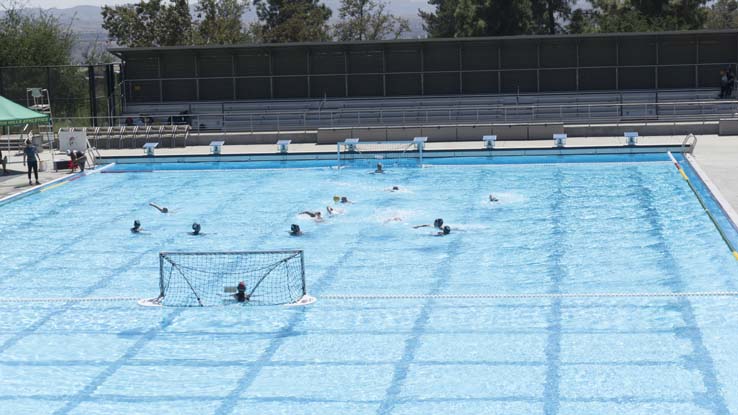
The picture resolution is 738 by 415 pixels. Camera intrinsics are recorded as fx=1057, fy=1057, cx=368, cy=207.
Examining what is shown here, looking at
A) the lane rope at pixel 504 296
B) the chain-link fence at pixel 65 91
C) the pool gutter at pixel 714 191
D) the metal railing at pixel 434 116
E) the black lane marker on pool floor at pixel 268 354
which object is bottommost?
the black lane marker on pool floor at pixel 268 354

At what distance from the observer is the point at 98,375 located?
12172 mm

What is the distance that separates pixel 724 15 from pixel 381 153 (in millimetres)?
74429

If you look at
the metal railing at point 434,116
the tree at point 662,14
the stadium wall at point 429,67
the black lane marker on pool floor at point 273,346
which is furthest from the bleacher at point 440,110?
the black lane marker on pool floor at point 273,346

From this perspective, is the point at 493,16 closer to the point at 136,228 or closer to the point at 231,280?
the point at 136,228

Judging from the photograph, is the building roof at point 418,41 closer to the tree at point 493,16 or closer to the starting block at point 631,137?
the starting block at point 631,137

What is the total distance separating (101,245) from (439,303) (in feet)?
24.6

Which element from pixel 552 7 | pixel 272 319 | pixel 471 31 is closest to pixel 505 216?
pixel 272 319

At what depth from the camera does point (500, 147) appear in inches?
1195

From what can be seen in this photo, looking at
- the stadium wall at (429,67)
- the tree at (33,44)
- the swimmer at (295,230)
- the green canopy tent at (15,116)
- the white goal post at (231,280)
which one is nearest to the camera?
the white goal post at (231,280)

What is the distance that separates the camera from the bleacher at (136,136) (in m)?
33.3

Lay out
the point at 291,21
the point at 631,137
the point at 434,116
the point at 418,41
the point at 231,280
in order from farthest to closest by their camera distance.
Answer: the point at 291,21, the point at 418,41, the point at 434,116, the point at 631,137, the point at 231,280

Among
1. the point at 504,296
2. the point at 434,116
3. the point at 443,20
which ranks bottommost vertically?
the point at 504,296

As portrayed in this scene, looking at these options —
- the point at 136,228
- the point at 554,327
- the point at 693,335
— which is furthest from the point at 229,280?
the point at 693,335

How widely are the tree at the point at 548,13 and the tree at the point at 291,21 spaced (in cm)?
1538
